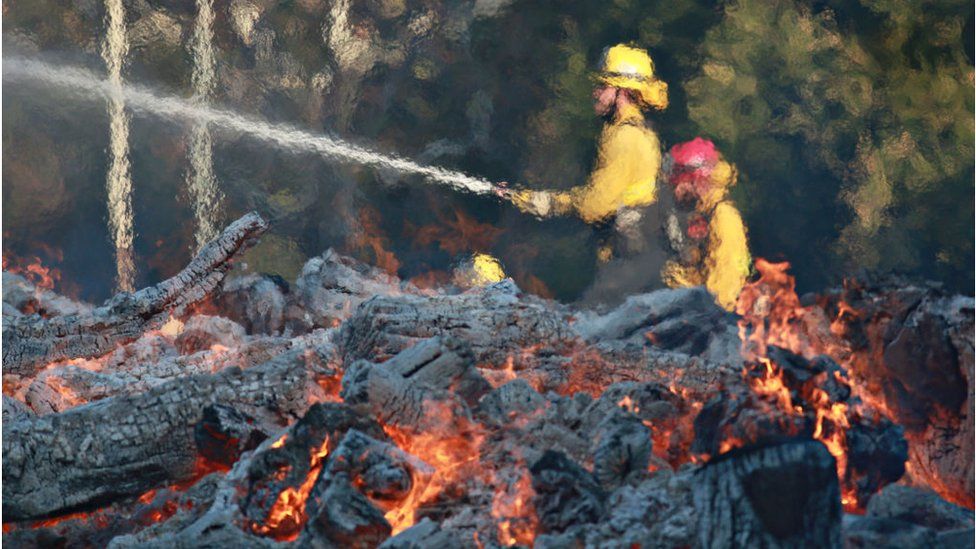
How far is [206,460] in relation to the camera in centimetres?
643

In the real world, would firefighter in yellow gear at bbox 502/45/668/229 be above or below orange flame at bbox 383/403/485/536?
above

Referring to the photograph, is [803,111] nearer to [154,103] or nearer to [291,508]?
[291,508]

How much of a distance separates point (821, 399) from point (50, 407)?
15.8ft

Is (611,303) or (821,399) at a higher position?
(611,303)

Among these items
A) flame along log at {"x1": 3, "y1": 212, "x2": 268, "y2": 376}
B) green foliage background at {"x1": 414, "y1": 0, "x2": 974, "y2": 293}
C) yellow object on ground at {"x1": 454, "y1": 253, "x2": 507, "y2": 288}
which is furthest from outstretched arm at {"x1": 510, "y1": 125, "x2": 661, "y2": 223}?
flame along log at {"x1": 3, "y1": 212, "x2": 268, "y2": 376}

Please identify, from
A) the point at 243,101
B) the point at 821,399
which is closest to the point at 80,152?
the point at 243,101

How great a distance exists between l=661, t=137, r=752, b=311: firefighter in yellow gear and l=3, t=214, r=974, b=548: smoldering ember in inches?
6.0

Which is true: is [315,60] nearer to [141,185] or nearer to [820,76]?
[141,185]

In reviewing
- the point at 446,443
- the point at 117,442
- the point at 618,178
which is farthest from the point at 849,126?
the point at 117,442

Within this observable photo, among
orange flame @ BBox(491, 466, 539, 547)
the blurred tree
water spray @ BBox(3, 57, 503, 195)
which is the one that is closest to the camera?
orange flame @ BBox(491, 466, 539, 547)

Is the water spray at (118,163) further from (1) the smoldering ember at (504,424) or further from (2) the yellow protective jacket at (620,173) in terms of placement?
(2) the yellow protective jacket at (620,173)

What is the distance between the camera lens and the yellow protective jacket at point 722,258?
8.41 meters

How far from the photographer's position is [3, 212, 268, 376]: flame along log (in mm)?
7957

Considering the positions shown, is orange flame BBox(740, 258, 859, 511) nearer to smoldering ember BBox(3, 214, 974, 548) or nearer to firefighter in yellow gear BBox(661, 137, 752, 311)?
smoldering ember BBox(3, 214, 974, 548)
